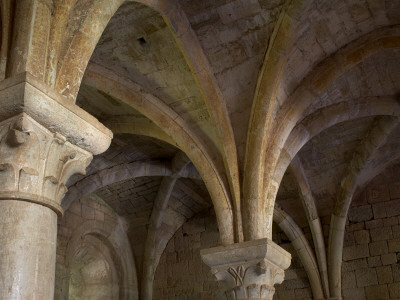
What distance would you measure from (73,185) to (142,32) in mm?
3550

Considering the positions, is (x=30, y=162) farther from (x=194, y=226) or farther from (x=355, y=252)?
(x=194, y=226)

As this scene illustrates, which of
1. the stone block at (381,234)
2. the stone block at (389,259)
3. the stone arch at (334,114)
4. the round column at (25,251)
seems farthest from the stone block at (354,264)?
the round column at (25,251)

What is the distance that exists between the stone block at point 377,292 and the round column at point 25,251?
23.9 ft

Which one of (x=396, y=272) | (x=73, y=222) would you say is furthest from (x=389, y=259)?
(x=73, y=222)


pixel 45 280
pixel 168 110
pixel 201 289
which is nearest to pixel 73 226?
pixel 201 289

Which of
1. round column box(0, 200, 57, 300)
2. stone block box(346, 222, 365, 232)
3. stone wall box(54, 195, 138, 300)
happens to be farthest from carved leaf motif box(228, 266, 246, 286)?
stone block box(346, 222, 365, 232)

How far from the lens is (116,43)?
221 inches

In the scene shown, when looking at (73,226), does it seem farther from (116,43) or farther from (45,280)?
(45,280)

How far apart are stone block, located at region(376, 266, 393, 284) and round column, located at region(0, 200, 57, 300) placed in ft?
24.0

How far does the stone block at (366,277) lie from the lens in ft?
28.9

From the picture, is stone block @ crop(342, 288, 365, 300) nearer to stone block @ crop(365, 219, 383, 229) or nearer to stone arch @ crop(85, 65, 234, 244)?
stone block @ crop(365, 219, 383, 229)

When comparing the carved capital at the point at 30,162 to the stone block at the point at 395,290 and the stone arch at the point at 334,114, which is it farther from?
the stone block at the point at 395,290

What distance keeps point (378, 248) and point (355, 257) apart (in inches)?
17.1

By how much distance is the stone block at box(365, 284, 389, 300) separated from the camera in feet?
28.4
